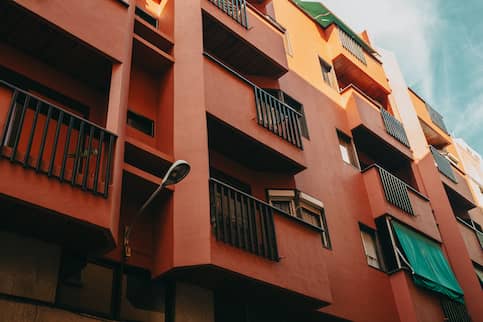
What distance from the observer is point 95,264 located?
8922 millimetres

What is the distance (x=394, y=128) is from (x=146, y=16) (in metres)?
11.3

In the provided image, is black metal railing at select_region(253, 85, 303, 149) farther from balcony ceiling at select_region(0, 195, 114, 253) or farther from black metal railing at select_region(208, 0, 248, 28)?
balcony ceiling at select_region(0, 195, 114, 253)

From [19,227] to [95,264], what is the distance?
1519mm

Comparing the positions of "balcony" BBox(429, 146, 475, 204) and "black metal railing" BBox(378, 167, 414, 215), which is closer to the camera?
"black metal railing" BBox(378, 167, 414, 215)

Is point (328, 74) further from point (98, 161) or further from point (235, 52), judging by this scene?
point (98, 161)

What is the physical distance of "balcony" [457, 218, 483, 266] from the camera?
2025 cm

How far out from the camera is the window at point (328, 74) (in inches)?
773

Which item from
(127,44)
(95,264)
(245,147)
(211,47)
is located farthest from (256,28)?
(95,264)

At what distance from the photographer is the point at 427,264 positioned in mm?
16469

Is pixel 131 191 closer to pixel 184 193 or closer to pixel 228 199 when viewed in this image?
pixel 184 193

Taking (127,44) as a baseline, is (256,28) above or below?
above

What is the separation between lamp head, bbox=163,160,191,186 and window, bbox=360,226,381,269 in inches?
328

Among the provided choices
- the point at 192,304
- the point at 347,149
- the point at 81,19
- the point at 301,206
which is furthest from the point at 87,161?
the point at 347,149

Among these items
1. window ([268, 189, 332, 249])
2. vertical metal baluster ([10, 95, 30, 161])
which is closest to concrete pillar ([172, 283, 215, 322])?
vertical metal baluster ([10, 95, 30, 161])
